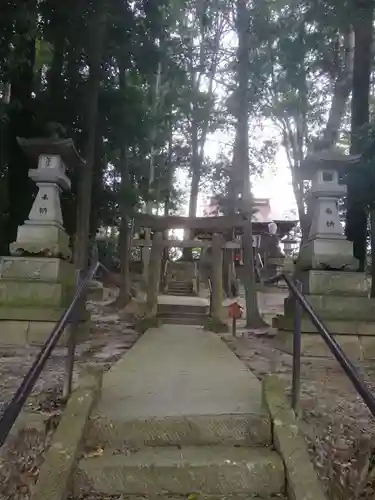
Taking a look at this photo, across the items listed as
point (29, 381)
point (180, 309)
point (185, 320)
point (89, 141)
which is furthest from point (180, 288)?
point (29, 381)

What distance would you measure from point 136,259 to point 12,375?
20.7m

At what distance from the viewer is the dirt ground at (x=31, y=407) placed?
2482mm

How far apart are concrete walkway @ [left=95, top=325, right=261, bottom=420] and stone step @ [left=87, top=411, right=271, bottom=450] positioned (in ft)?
0.22

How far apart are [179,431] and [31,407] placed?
1.09 m

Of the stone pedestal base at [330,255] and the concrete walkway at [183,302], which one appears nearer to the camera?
the stone pedestal base at [330,255]

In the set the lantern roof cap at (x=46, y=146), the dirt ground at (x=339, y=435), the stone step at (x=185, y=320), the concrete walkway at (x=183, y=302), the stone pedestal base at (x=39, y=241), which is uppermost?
the lantern roof cap at (x=46, y=146)

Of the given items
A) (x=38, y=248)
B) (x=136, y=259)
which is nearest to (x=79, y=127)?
(x=38, y=248)

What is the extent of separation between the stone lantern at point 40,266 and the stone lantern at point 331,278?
3.02 metres

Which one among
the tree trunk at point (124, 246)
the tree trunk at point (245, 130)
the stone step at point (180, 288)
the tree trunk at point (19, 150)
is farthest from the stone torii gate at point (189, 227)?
the stone step at point (180, 288)

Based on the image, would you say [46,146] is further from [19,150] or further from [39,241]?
[19,150]

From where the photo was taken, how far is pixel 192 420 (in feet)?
9.34

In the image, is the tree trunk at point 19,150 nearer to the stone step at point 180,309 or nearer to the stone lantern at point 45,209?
the stone lantern at point 45,209

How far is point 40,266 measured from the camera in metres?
5.93

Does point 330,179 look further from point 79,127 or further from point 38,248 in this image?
point 79,127
